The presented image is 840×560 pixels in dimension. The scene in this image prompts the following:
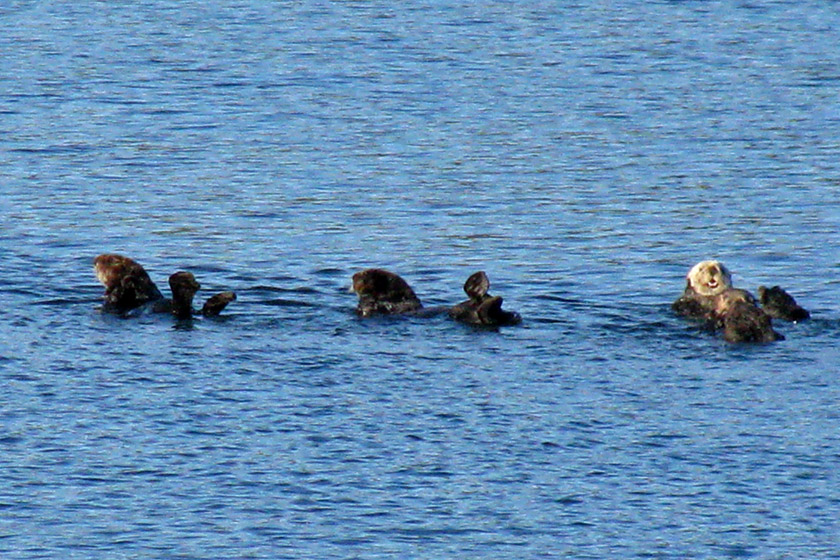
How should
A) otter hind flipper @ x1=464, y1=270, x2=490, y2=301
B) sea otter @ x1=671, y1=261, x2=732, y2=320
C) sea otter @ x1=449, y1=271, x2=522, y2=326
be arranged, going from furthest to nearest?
sea otter @ x1=671, y1=261, x2=732, y2=320
otter hind flipper @ x1=464, y1=270, x2=490, y2=301
sea otter @ x1=449, y1=271, x2=522, y2=326

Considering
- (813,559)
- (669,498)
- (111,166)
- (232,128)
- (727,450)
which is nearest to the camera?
(813,559)

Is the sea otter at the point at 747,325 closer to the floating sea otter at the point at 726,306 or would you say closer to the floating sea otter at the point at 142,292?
the floating sea otter at the point at 726,306

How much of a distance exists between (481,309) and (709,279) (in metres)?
1.87

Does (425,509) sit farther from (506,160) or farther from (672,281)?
(506,160)

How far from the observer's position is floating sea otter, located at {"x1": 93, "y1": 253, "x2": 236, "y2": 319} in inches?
526

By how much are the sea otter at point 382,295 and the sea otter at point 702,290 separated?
6.44 feet

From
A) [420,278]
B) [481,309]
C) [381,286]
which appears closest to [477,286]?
[481,309]

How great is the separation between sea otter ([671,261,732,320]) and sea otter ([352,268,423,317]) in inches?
77.3

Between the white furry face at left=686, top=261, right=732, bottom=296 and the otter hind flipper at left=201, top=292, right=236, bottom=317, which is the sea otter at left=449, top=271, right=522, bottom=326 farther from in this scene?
the otter hind flipper at left=201, top=292, right=236, bottom=317

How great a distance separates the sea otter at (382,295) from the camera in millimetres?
13484

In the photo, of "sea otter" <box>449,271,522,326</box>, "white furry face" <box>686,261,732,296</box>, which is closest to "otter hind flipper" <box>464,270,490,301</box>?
"sea otter" <box>449,271,522,326</box>

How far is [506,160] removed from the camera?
20656 mm

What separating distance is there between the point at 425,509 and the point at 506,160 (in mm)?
11109

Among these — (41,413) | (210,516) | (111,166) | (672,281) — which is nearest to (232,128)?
(111,166)
